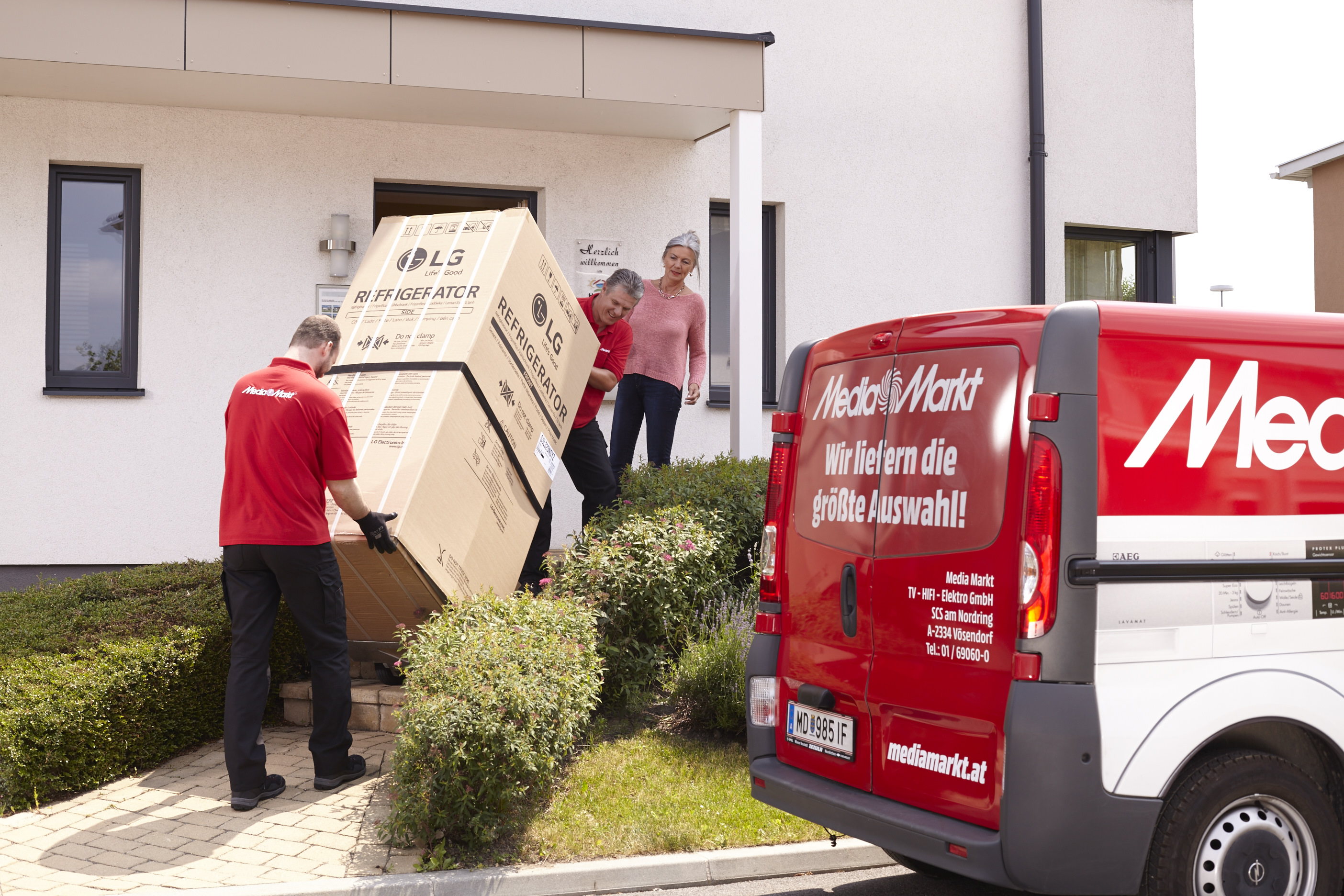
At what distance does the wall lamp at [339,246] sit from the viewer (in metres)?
8.39

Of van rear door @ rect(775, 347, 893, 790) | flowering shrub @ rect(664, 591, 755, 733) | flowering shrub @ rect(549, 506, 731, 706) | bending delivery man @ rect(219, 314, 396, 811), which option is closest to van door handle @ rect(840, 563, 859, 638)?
van rear door @ rect(775, 347, 893, 790)

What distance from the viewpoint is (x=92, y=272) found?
27.3 ft

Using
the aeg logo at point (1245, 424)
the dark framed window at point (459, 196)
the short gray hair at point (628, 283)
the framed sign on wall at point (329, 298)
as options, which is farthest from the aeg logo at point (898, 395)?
the framed sign on wall at point (329, 298)

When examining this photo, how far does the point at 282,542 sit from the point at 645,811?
183 cm

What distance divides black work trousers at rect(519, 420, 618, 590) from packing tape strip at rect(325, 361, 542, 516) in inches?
Result: 33.2

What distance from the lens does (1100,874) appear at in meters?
2.94

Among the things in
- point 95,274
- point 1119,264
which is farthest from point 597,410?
point 1119,264

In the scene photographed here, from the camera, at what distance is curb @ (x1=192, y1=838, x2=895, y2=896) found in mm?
3873

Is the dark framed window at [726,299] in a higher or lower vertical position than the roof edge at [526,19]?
lower

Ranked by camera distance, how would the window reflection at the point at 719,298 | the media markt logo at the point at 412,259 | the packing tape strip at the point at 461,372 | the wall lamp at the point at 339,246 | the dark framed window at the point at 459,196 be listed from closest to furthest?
the packing tape strip at the point at 461,372, the media markt logo at the point at 412,259, the wall lamp at the point at 339,246, the dark framed window at the point at 459,196, the window reflection at the point at 719,298

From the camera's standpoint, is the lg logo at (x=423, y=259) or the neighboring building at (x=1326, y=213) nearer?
the lg logo at (x=423, y=259)

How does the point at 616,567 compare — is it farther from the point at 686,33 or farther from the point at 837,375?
the point at 686,33

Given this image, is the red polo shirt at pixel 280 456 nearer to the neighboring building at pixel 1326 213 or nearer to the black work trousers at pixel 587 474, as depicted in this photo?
the black work trousers at pixel 587 474

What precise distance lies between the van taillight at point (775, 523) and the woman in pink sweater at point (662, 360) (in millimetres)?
3501
